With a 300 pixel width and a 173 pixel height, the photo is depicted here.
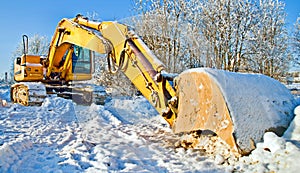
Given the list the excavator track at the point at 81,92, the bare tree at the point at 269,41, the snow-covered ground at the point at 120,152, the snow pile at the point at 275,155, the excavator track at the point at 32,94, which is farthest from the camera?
the bare tree at the point at 269,41

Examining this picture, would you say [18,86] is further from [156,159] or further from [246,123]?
[246,123]

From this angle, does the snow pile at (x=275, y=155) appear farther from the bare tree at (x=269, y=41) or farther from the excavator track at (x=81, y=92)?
the bare tree at (x=269, y=41)

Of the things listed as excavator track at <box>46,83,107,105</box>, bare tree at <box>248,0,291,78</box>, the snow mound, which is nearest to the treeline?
bare tree at <box>248,0,291,78</box>

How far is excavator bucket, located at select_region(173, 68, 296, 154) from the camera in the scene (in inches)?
128

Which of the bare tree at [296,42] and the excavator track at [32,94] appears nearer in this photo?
the excavator track at [32,94]

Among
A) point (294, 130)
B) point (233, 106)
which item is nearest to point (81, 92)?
point (233, 106)

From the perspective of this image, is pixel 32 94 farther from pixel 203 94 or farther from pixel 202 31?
pixel 202 31

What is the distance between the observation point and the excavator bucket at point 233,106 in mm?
3250

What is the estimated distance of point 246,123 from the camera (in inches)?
128

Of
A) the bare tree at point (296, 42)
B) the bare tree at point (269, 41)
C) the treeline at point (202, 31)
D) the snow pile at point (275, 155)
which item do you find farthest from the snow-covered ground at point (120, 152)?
the bare tree at point (296, 42)

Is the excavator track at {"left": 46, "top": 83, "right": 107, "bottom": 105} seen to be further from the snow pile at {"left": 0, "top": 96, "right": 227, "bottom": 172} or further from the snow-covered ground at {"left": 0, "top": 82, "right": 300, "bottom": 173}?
the snow-covered ground at {"left": 0, "top": 82, "right": 300, "bottom": 173}

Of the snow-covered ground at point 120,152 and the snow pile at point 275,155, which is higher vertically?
the snow pile at point 275,155

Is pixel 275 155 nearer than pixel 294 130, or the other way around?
pixel 275 155

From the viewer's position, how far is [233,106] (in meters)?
3.31
